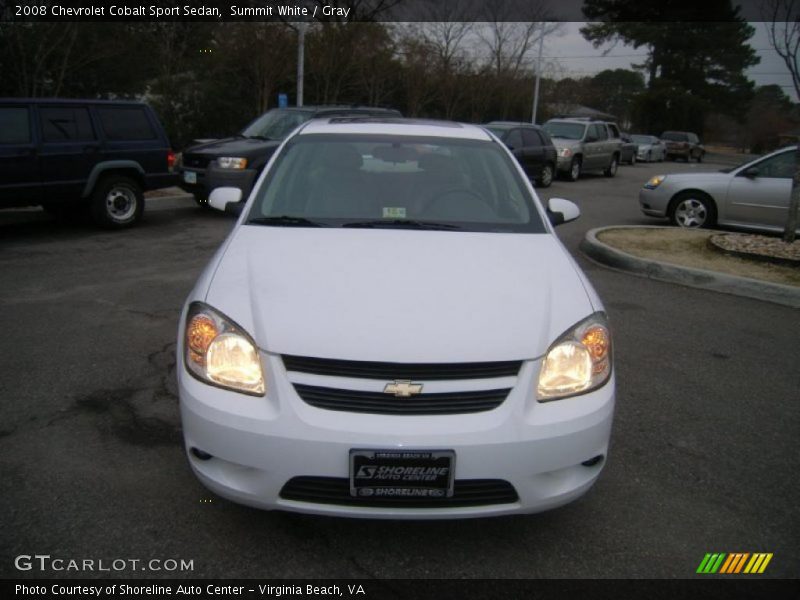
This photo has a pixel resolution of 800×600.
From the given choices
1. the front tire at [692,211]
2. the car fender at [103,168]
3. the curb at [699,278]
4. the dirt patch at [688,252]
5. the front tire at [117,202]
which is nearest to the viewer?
the curb at [699,278]

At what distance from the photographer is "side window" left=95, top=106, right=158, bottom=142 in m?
8.79

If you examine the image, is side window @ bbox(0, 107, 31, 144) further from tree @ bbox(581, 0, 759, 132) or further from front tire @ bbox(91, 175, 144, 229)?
tree @ bbox(581, 0, 759, 132)

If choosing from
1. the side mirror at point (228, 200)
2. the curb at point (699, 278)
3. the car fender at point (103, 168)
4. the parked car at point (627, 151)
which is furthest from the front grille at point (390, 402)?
the parked car at point (627, 151)

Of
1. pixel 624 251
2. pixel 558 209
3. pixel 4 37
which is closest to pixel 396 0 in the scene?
pixel 4 37

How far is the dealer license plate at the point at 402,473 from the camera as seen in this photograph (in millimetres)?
2178

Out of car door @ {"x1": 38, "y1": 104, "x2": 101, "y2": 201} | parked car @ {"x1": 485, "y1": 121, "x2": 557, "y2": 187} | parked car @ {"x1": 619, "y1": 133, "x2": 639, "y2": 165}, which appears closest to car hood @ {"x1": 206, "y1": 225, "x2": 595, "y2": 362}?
car door @ {"x1": 38, "y1": 104, "x2": 101, "y2": 201}

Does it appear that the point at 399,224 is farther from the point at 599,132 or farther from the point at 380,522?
the point at 599,132

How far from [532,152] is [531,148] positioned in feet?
0.38

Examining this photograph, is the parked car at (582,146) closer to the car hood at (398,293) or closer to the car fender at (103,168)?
the car fender at (103,168)

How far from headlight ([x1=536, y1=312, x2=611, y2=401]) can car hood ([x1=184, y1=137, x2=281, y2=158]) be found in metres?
8.35

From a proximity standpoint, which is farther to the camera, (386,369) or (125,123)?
(125,123)

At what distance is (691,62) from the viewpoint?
48.7 metres

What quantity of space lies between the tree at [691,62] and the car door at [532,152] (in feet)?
104

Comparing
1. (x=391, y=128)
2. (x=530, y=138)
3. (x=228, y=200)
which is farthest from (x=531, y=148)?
(x=228, y=200)
